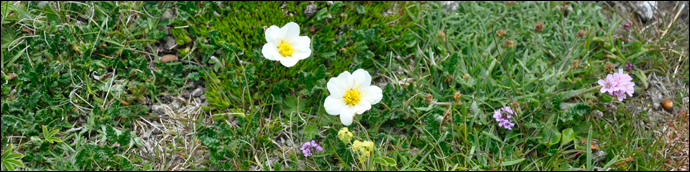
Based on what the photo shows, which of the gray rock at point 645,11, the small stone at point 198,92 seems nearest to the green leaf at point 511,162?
the small stone at point 198,92

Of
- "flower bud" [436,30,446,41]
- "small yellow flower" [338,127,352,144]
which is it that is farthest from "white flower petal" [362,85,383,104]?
"flower bud" [436,30,446,41]

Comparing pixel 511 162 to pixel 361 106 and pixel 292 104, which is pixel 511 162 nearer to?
pixel 361 106

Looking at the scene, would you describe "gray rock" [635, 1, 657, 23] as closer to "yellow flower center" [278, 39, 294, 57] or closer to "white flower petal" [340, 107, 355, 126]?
"white flower petal" [340, 107, 355, 126]

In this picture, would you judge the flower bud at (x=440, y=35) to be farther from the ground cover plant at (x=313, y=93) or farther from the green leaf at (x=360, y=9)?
the green leaf at (x=360, y=9)

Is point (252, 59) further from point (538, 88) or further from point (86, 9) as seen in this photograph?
point (538, 88)

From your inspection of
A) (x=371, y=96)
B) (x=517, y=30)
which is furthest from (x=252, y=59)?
(x=517, y=30)

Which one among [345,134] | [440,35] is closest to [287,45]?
[345,134]
